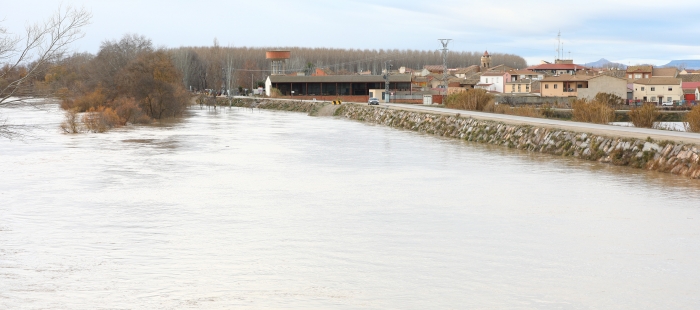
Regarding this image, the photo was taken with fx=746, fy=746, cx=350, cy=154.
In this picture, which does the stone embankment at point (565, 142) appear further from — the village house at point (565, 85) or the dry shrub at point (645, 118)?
the village house at point (565, 85)

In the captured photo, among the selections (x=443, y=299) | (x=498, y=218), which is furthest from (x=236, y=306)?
(x=498, y=218)

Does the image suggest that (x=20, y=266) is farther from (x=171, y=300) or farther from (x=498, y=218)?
(x=498, y=218)

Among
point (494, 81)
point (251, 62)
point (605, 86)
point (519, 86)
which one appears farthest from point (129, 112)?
point (251, 62)

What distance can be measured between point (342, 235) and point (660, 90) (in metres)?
78.6

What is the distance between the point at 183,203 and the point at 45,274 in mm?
6477

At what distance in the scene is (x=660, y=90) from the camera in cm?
8381

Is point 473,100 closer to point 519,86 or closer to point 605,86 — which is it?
point 605,86

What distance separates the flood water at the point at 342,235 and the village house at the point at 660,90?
2463 inches

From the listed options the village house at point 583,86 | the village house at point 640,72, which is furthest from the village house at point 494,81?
the village house at point 640,72

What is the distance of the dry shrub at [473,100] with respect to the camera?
54.1 meters

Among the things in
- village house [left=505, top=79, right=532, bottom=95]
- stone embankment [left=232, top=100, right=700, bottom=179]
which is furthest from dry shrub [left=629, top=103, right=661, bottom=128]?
village house [left=505, top=79, right=532, bottom=95]

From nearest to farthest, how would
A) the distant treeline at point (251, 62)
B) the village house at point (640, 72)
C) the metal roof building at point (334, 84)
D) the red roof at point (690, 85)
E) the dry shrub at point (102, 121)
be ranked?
the dry shrub at point (102, 121), the red roof at point (690, 85), the metal roof building at point (334, 84), the village house at point (640, 72), the distant treeline at point (251, 62)

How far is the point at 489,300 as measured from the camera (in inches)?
391

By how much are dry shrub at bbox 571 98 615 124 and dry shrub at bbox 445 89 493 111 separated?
12150mm
